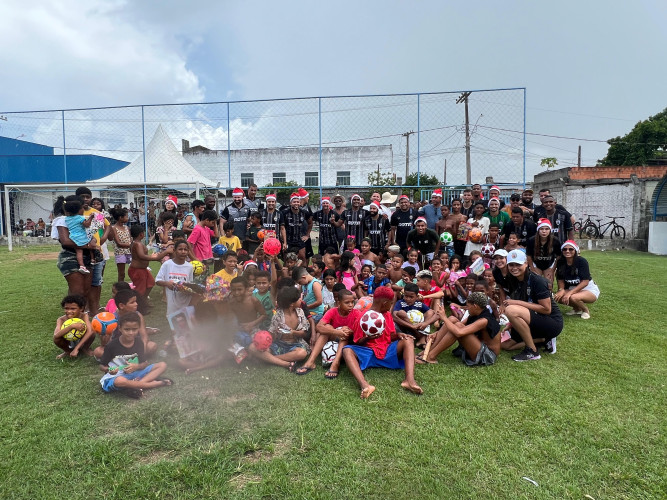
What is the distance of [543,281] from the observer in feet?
16.6

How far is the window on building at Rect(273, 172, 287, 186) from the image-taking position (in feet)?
95.0

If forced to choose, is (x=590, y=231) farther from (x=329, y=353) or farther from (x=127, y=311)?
(x=127, y=311)

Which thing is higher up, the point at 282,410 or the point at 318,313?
the point at 318,313

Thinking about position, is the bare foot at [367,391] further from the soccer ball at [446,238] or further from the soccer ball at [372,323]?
the soccer ball at [446,238]

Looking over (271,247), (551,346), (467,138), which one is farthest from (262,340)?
(467,138)

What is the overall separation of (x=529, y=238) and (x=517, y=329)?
2.59 m

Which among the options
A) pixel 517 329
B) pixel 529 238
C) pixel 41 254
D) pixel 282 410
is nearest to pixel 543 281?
pixel 517 329

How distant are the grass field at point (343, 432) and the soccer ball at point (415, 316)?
0.50 meters

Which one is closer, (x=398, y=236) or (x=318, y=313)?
(x=318, y=313)

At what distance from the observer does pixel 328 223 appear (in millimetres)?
8242

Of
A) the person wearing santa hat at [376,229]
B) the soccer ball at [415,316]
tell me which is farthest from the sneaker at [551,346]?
the person wearing santa hat at [376,229]

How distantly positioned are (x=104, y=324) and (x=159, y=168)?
12.4 metres

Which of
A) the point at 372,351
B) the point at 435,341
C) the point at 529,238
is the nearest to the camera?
the point at 372,351

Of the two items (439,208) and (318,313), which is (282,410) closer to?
(318,313)
